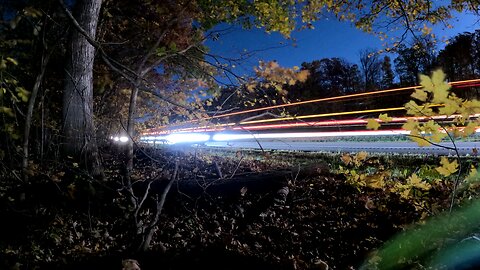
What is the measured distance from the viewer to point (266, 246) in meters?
4.38

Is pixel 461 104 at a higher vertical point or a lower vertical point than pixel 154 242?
higher

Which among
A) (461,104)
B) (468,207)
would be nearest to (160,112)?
(468,207)

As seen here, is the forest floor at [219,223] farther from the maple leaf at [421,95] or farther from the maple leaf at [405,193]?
the maple leaf at [421,95]

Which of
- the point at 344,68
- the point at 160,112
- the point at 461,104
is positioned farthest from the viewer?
the point at 344,68

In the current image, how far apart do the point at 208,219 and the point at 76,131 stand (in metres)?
2.86

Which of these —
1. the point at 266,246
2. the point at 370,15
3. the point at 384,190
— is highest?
the point at 370,15

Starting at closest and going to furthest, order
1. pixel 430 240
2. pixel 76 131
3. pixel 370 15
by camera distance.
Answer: pixel 430 240 → pixel 76 131 → pixel 370 15

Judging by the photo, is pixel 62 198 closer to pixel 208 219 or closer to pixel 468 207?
pixel 208 219

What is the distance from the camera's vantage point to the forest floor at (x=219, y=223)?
402 cm

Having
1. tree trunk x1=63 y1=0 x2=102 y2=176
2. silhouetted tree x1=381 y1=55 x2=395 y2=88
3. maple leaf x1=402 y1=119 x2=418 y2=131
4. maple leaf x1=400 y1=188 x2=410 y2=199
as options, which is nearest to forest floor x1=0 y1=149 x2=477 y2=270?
maple leaf x1=400 y1=188 x2=410 y2=199

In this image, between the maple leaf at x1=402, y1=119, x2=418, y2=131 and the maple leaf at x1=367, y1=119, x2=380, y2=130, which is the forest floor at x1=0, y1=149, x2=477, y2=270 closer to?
the maple leaf at x1=402, y1=119, x2=418, y2=131

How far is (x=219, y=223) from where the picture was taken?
5.02 metres

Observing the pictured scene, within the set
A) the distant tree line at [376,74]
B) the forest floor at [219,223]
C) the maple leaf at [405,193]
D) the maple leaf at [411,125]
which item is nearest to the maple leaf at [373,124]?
the maple leaf at [411,125]

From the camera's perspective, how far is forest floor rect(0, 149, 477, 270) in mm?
4020
